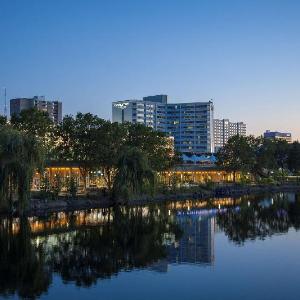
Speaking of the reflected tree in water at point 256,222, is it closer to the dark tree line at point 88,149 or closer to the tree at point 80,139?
the dark tree line at point 88,149

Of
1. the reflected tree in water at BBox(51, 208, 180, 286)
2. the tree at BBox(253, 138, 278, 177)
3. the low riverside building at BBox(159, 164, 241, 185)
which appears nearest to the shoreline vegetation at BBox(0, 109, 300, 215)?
the reflected tree in water at BBox(51, 208, 180, 286)

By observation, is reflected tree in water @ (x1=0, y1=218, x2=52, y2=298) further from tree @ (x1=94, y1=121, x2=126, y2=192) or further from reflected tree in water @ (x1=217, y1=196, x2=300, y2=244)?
tree @ (x1=94, y1=121, x2=126, y2=192)

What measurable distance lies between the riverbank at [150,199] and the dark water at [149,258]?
25.1 feet

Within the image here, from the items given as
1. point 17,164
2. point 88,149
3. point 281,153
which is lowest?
point 17,164

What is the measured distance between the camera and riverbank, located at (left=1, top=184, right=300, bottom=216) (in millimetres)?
55903

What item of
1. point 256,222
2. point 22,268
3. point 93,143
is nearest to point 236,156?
point 93,143

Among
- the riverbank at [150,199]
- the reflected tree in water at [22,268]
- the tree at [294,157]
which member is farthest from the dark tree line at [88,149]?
the tree at [294,157]

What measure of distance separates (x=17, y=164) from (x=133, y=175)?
2051cm

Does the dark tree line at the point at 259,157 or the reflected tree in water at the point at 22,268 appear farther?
the dark tree line at the point at 259,157

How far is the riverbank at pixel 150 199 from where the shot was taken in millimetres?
55903

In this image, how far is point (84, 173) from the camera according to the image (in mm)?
73250

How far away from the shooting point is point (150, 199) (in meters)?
71.3

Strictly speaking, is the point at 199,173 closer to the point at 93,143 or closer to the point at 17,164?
the point at 93,143

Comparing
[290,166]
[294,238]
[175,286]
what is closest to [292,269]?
[175,286]
